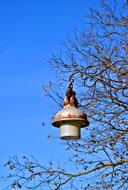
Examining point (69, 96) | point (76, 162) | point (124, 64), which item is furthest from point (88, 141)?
point (69, 96)

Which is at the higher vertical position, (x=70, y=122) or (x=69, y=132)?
(x=70, y=122)

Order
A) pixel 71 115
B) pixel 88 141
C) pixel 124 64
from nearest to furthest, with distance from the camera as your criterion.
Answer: pixel 71 115, pixel 124 64, pixel 88 141

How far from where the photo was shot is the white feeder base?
633 cm

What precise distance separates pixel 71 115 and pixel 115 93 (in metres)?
7.50

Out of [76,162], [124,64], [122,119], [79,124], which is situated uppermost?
[124,64]

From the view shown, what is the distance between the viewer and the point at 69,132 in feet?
20.8

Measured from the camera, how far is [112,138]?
13.2m

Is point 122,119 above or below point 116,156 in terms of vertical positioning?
above

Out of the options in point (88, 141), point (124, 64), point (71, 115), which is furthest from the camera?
point (88, 141)

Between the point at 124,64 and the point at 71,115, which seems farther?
the point at 124,64

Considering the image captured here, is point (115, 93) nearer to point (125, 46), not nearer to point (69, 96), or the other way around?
point (125, 46)

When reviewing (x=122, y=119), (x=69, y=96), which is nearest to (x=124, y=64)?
(x=122, y=119)

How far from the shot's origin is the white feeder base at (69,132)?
633cm

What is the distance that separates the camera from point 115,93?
13680 mm
